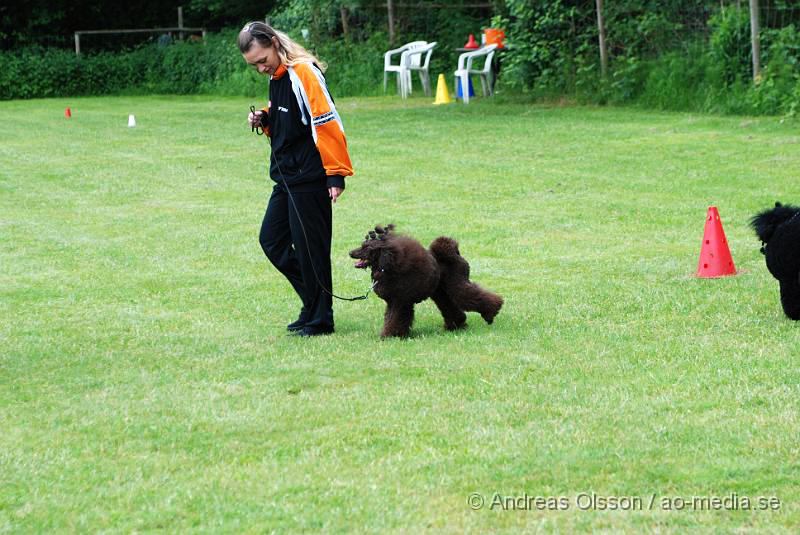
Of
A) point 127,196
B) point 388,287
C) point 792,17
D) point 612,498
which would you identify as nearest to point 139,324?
point 388,287

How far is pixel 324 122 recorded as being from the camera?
740cm

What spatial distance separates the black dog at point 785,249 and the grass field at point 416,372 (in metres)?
0.22

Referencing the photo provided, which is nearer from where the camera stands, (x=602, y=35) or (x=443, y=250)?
(x=443, y=250)

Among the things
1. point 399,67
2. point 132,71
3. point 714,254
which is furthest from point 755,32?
point 132,71

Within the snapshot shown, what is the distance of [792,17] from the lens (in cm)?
1900

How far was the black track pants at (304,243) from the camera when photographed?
7719mm

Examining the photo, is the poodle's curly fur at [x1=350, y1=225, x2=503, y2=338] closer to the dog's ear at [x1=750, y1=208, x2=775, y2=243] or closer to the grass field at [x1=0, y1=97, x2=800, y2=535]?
the grass field at [x1=0, y1=97, x2=800, y2=535]

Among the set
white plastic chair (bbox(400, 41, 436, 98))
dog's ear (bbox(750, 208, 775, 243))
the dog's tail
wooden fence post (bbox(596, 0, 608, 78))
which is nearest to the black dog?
dog's ear (bbox(750, 208, 775, 243))

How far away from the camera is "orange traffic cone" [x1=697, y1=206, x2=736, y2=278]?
9.21m

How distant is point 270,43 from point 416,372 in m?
2.45

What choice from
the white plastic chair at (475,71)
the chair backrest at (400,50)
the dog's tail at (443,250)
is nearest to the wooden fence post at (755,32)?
the white plastic chair at (475,71)

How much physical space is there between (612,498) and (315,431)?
1.68 m

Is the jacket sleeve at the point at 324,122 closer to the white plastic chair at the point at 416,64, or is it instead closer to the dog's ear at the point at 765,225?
the dog's ear at the point at 765,225

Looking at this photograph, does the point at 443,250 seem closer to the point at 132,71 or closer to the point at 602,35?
the point at 602,35
